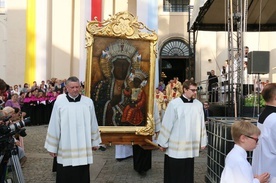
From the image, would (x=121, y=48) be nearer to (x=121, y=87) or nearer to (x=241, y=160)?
(x=121, y=87)

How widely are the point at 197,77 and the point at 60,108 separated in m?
18.1

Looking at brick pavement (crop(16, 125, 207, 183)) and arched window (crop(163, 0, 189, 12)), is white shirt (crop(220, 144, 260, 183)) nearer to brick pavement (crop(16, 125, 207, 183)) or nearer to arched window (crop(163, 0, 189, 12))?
brick pavement (crop(16, 125, 207, 183))

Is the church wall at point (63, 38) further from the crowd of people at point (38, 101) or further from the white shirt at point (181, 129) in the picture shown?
the white shirt at point (181, 129)

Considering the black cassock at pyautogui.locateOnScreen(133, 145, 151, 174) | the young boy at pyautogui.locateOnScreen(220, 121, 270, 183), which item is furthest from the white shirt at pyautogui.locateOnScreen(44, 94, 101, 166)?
the young boy at pyautogui.locateOnScreen(220, 121, 270, 183)

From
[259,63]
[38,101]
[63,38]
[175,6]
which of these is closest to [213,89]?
[259,63]

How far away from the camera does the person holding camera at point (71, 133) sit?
521 cm

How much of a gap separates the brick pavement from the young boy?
13.7 feet

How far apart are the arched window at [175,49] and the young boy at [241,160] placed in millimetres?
20316

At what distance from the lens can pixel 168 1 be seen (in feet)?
78.6

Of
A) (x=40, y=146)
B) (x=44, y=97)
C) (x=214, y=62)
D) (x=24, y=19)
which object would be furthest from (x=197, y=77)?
(x=40, y=146)

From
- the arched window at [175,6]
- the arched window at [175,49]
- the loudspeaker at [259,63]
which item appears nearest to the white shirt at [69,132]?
the loudspeaker at [259,63]

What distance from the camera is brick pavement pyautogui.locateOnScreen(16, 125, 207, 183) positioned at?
718 cm

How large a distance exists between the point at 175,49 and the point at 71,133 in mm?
18692

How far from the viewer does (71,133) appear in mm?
5223
